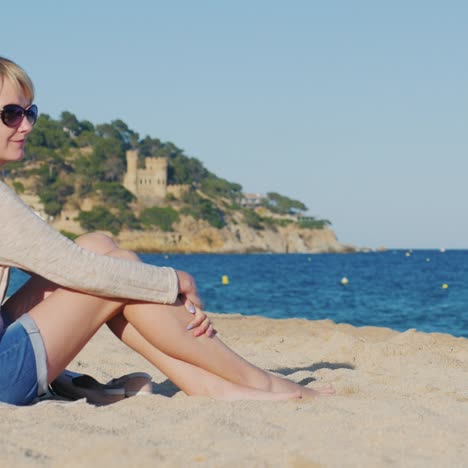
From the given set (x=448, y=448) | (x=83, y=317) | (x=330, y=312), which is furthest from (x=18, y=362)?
(x=330, y=312)

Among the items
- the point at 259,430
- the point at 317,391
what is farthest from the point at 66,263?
the point at 317,391

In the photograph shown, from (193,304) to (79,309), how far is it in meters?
0.34

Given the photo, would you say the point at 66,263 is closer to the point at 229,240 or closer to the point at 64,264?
the point at 64,264

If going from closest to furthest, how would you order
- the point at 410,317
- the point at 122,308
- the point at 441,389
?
1. the point at 122,308
2. the point at 441,389
3. the point at 410,317

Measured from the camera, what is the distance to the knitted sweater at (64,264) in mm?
2174

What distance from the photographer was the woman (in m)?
2.19

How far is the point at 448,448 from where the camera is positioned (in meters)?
2.02

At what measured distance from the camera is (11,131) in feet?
7.73

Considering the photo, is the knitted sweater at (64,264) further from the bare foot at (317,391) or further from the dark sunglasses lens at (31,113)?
the bare foot at (317,391)

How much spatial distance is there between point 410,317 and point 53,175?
60730 millimetres

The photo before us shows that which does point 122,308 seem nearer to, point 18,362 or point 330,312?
point 18,362

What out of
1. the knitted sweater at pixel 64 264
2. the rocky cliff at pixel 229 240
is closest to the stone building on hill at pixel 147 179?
the rocky cliff at pixel 229 240

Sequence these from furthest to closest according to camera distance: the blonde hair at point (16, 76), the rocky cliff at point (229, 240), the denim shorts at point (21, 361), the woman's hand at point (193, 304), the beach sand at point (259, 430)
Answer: the rocky cliff at point (229, 240)
the woman's hand at point (193, 304)
the blonde hair at point (16, 76)
the denim shorts at point (21, 361)
the beach sand at point (259, 430)

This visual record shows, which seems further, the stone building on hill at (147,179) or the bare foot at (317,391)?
the stone building on hill at (147,179)
